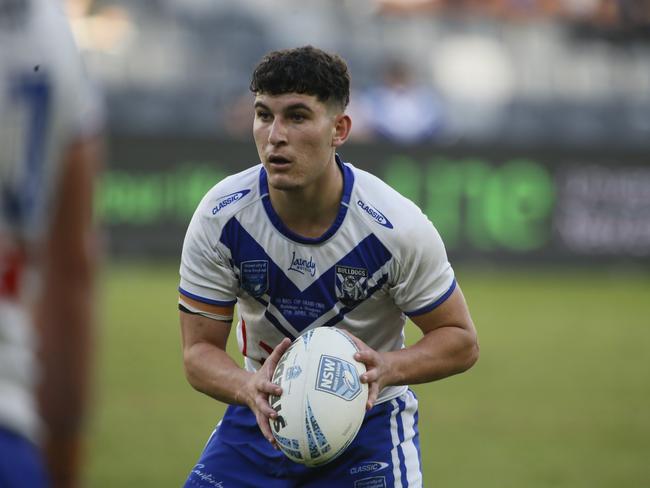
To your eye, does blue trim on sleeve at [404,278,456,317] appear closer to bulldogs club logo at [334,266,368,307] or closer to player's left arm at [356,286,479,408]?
player's left arm at [356,286,479,408]

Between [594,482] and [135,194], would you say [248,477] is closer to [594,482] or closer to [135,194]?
[594,482]

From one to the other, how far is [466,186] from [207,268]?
42.6 feet

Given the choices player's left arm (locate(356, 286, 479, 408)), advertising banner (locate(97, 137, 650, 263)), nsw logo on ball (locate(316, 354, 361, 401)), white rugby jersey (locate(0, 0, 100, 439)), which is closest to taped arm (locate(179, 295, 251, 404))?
nsw logo on ball (locate(316, 354, 361, 401))

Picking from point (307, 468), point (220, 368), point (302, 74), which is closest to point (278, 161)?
point (302, 74)

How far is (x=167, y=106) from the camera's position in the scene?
62.5 feet

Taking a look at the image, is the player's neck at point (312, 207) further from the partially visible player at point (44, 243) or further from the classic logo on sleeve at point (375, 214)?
the partially visible player at point (44, 243)

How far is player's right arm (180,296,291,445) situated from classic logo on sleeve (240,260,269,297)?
0.42 feet

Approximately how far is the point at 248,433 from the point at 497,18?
703 inches

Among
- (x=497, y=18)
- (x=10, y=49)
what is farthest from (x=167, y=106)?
(x=10, y=49)

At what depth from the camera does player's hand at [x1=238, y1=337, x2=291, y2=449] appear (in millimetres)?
4164

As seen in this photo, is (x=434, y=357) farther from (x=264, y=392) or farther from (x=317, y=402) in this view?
(x=264, y=392)

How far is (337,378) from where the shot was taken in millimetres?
4180

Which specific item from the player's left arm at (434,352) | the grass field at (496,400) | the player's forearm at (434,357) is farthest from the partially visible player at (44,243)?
the grass field at (496,400)

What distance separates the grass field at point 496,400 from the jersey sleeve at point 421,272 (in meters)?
3.05
